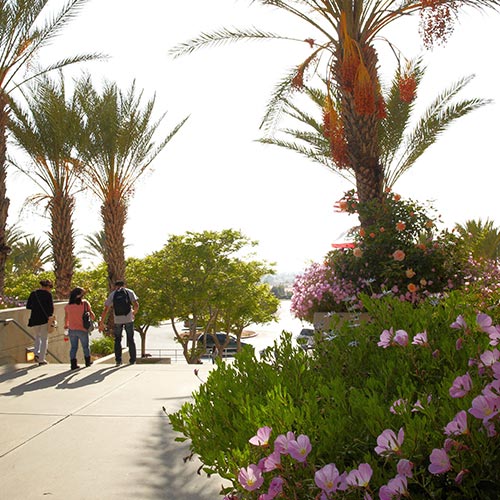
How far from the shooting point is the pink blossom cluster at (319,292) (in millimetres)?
8672

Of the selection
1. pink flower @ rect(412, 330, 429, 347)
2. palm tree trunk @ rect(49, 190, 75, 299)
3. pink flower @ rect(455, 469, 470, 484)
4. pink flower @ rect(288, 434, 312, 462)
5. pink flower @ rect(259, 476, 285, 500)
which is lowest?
pink flower @ rect(259, 476, 285, 500)

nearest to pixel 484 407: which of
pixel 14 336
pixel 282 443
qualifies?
pixel 282 443

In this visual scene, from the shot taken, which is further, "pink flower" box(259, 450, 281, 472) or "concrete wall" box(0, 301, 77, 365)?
"concrete wall" box(0, 301, 77, 365)

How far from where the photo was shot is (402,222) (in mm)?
8672

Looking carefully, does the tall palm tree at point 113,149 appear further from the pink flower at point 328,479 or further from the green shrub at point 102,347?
the pink flower at point 328,479

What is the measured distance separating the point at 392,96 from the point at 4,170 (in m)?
10.7

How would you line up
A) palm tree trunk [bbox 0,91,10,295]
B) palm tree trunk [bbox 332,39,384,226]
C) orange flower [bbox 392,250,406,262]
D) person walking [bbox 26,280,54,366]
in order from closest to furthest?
1. orange flower [bbox 392,250,406,262]
2. person walking [bbox 26,280,54,366]
3. palm tree trunk [bbox 332,39,384,226]
4. palm tree trunk [bbox 0,91,10,295]

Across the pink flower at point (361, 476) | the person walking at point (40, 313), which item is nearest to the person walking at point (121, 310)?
the person walking at point (40, 313)

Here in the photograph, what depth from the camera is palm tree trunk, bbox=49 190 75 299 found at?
1872 cm

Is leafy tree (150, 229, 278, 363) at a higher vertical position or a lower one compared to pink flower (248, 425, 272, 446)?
higher

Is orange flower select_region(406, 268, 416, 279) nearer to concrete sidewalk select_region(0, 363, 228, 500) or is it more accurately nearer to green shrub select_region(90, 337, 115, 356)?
concrete sidewalk select_region(0, 363, 228, 500)

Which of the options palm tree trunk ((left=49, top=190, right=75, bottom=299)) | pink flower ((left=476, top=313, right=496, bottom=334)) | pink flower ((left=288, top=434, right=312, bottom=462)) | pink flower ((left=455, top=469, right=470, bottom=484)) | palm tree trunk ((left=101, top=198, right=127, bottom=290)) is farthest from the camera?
palm tree trunk ((left=101, top=198, right=127, bottom=290))

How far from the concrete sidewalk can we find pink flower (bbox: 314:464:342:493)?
2.33m

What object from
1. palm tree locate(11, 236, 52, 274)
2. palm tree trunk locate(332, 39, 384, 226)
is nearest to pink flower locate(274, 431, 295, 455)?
palm tree trunk locate(332, 39, 384, 226)
